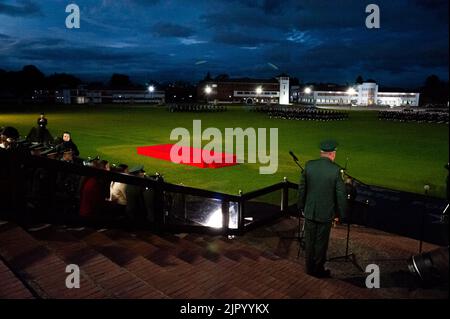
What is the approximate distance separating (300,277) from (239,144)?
17.7 metres

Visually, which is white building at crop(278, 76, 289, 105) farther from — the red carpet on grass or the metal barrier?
the metal barrier

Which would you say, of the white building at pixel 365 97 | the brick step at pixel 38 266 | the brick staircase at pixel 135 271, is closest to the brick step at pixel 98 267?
the brick staircase at pixel 135 271

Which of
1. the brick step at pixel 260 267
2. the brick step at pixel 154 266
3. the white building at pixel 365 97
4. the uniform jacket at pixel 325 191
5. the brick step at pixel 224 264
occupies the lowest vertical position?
the brick step at pixel 260 267

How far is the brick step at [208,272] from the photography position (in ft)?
12.2

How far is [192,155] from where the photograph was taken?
1780cm

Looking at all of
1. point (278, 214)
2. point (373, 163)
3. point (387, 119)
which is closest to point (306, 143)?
point (373, 163)

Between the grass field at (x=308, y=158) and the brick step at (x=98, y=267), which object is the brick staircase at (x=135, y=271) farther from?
the grass field at (x=308, y=158)

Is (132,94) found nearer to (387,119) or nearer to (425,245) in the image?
(387,119)

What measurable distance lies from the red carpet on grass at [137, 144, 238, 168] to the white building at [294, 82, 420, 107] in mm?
108690

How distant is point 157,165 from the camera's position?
15.3 metres

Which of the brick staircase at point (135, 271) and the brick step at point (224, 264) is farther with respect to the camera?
the brick step at point (224, 264)

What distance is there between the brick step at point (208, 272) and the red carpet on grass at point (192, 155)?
1023 cm

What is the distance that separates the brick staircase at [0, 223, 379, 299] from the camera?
10.5 ft
